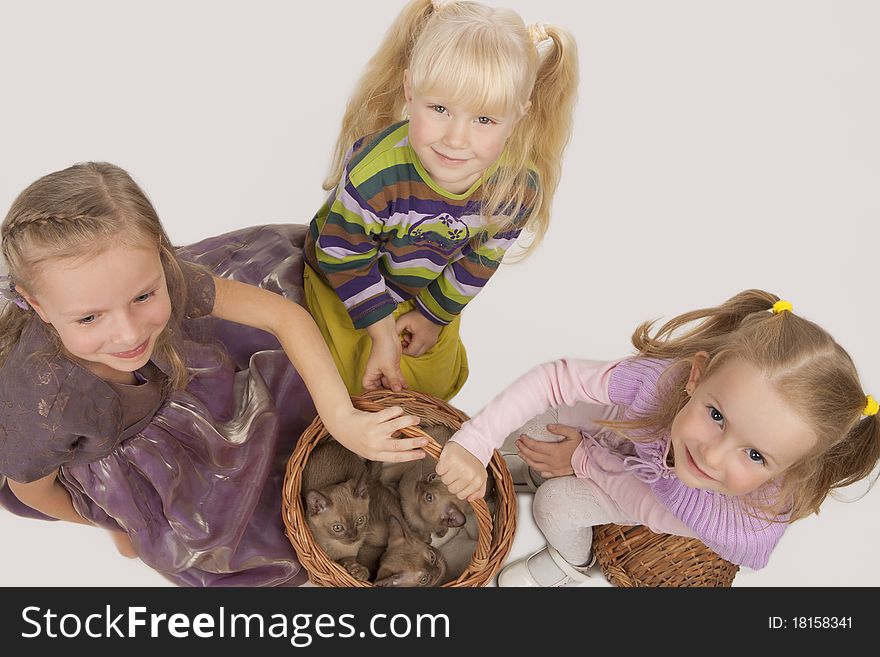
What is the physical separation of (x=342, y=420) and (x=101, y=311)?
18.3 inches

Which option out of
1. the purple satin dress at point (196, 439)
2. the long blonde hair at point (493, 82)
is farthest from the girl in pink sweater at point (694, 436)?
the purple satin dress at point (196, 439)

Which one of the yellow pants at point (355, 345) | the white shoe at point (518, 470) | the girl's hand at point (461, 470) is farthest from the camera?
the white shoe at point (518, 470)

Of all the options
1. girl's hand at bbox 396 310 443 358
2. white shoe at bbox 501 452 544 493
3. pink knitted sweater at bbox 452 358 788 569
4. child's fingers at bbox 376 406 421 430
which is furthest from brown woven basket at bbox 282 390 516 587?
white shoe at bbox 501 452 544 493

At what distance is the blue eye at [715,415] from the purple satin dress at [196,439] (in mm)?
816

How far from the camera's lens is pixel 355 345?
1.86 metres

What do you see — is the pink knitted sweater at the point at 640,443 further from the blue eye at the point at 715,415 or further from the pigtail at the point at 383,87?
the pigtail at the point at 383,87

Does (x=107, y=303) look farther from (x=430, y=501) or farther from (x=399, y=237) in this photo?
(x=430, y=501)

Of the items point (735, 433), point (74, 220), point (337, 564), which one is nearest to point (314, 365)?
point (337, 564)

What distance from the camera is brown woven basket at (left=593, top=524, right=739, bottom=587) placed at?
1666mm

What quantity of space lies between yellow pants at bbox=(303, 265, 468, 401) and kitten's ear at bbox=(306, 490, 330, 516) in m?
0.29

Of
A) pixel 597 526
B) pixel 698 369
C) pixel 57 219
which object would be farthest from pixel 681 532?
pixel 57 219

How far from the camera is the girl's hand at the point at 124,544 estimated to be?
1744 mm

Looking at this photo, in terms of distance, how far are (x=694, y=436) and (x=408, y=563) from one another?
614 millimetres

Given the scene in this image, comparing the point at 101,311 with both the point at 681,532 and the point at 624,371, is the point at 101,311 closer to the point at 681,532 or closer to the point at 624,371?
the point at 624,371
